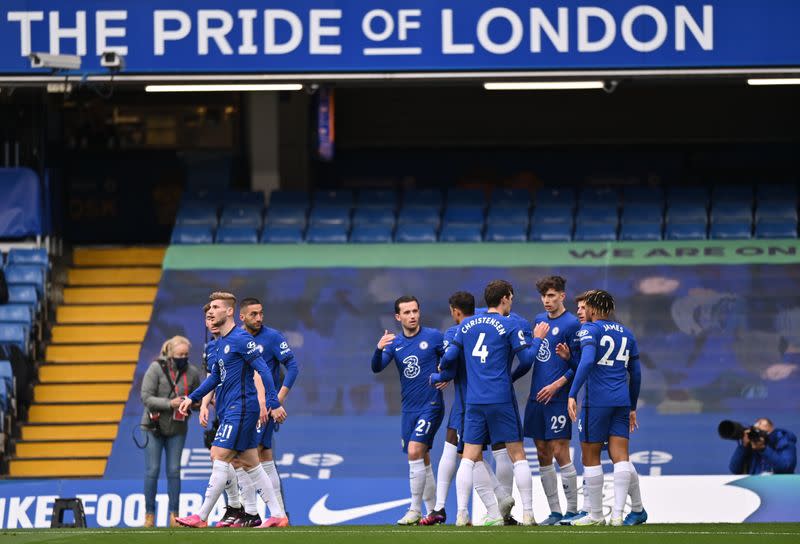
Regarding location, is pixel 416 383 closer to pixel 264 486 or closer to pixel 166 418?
pixel 264 486

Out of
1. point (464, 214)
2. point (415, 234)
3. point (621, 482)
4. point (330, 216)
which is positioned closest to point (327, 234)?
point (330, 216)

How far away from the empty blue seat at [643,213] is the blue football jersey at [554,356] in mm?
9230

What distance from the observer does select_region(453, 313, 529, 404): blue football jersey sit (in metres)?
12.9

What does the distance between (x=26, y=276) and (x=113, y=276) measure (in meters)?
1.80

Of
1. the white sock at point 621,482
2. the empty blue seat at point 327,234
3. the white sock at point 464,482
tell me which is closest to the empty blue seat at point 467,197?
the empty blue seat at point 327,234

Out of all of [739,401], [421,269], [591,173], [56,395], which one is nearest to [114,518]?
[56,395]

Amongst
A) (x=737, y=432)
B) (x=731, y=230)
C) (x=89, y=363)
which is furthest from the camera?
(x=731, y=230)

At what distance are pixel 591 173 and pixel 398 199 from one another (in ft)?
12.4

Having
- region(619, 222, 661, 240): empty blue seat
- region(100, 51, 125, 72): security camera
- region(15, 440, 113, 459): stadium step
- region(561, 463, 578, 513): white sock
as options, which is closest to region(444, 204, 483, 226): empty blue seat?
region(619, 222, 661, 240): empty blue seat

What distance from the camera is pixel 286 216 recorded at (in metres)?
22.8

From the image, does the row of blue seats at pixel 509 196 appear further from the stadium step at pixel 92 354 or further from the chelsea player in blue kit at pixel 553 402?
the chelsea player in blue kit at pixel 553 402

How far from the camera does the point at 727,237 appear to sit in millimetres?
22016

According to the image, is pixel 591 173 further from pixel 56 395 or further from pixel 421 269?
pixel 56 395

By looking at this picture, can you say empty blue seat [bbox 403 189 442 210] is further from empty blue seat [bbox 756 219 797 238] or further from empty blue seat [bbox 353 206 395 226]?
empty blue seat [bbox 756 219 797 238]
